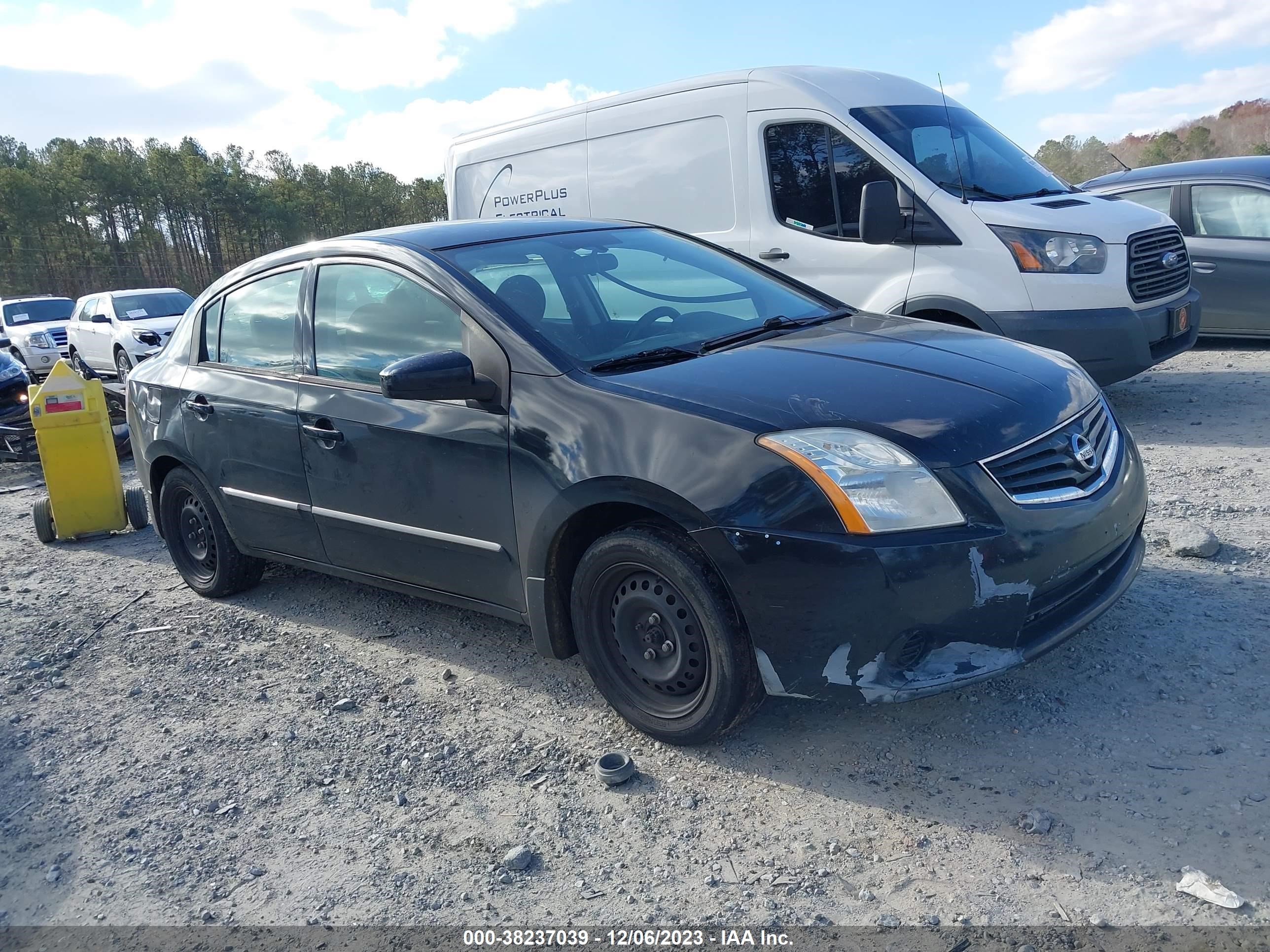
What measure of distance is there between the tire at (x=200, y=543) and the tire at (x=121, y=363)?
42.3 feet

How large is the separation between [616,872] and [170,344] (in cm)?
389

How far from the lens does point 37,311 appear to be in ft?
74.1

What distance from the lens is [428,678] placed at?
3.96 m

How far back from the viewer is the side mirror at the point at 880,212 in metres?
6.37

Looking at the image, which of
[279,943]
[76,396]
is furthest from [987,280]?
[76,396]

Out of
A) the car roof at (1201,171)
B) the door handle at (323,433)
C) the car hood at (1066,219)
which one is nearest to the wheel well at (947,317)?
the car hood at (1066,219)

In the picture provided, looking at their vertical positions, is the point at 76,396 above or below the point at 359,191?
below

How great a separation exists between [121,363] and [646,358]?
16.2 metres

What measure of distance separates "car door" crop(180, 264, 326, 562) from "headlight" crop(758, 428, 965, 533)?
2328 mm

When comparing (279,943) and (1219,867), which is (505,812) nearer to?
(279,943)

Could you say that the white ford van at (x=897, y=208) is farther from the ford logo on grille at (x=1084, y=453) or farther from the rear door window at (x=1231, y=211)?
the ford logo on grille at (x=1084, y=453)

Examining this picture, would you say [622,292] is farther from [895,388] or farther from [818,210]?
[818,210]

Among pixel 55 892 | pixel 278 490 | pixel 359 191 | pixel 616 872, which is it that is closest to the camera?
pixel 616 872

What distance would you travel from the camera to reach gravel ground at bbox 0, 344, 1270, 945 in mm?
2539
